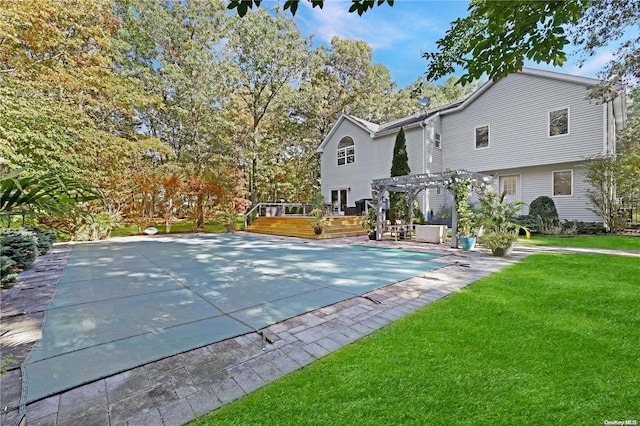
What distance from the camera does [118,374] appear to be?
2.37 m

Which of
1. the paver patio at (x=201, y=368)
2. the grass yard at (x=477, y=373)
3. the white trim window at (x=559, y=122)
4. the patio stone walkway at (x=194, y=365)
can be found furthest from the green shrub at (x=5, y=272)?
the white trim window at (x=559, y=122)

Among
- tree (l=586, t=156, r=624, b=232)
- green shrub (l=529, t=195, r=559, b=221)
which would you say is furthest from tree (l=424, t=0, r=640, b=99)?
green shrub (l=529, t=195, r=559, b=221)

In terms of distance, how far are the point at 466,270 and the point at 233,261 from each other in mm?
5554

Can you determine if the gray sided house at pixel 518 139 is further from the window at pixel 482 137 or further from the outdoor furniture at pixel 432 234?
the outdoor furniture at pixel 432 234

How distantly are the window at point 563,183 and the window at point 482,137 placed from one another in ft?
10.6

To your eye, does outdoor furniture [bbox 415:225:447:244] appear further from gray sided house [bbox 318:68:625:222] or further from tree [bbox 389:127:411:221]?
gray sided house [bbox 318:68:625:222]

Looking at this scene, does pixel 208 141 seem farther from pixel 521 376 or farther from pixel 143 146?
pixel 521 376

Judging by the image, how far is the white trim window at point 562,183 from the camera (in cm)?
1228

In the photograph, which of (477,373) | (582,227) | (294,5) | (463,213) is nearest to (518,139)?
(582,227)


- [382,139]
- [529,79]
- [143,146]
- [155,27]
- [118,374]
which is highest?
[155,27]

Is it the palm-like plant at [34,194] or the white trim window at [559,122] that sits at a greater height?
the white trim window at [559,122]

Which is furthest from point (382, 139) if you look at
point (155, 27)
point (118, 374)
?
point (118, 374)

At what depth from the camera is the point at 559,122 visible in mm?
12109

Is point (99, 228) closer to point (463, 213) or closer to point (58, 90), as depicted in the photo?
point (58, 90)
